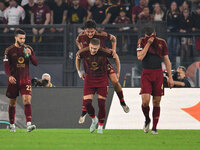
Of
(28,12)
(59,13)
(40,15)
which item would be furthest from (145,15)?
(28,12)

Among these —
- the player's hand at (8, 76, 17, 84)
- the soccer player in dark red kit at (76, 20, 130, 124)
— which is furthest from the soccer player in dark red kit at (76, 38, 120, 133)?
the player's hand at (8, 76, 17, 84)

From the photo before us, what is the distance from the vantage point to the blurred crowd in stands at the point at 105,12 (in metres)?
16.5

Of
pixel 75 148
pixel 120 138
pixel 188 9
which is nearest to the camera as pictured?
pixel 75 148

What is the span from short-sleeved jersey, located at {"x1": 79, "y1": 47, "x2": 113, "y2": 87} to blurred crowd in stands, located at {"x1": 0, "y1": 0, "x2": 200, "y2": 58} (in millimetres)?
5727

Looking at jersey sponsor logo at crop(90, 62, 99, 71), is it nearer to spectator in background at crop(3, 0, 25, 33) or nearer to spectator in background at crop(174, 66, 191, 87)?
spectator in background at crop(174, 66, 191, 87)

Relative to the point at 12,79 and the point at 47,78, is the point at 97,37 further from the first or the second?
the point at 47,78

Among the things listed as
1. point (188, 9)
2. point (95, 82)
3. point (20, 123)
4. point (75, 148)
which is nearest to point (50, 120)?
point (20, 123)

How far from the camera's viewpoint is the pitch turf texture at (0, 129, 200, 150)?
871cm

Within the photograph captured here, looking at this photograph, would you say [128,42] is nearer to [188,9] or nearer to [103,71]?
[188,9]

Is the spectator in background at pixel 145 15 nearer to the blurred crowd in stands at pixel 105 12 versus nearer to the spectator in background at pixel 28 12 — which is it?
the blurred crowd in stands at pixel 105 12

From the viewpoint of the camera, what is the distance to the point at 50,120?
13.2 meters

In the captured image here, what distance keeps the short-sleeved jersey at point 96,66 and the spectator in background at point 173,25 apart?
14.9 feet

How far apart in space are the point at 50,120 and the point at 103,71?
2.78 m

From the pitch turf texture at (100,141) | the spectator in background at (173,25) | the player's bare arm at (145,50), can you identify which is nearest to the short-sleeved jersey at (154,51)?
the player's bare arm at (145,50)
